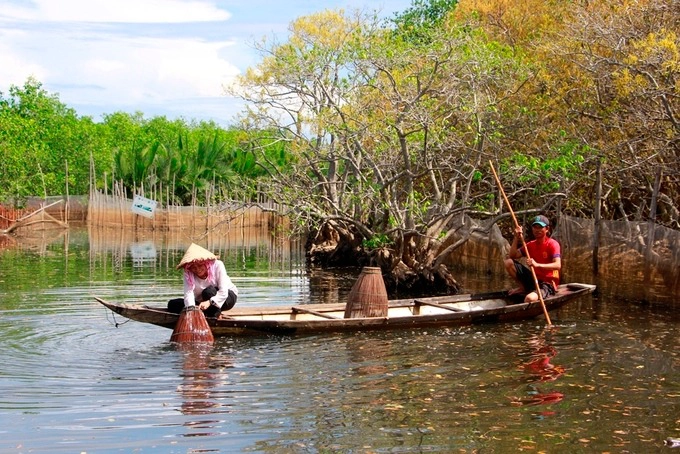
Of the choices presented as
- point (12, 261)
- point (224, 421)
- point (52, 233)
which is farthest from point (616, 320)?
point (52, 233)

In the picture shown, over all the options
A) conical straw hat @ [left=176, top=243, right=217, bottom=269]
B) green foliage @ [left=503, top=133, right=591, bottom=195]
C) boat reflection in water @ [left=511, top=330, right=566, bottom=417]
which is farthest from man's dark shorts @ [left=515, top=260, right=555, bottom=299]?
conical straw hat @ [left=176, top=243, right=217, bottom=269]

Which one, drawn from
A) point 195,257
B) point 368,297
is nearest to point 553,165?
point 368,297

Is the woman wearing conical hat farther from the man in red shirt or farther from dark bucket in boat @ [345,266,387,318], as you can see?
the man in red shirt

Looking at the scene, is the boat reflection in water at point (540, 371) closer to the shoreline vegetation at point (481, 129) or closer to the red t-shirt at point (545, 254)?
the red t-shirt at point (545, 254)

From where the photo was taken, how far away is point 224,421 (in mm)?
8070

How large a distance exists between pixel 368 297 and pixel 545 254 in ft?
9.50

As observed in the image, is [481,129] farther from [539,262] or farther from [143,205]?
[143,205]

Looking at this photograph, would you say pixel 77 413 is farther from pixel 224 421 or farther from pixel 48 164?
pixel 48 164

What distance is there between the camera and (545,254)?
1420 cm

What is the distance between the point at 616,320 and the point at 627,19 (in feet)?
24.8

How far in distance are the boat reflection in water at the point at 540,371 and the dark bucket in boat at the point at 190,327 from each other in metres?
3.96

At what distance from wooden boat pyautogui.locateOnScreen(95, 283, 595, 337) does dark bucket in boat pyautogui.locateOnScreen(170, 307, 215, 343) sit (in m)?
0.28

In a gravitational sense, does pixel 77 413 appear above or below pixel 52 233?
below

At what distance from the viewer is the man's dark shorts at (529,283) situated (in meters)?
14.4
